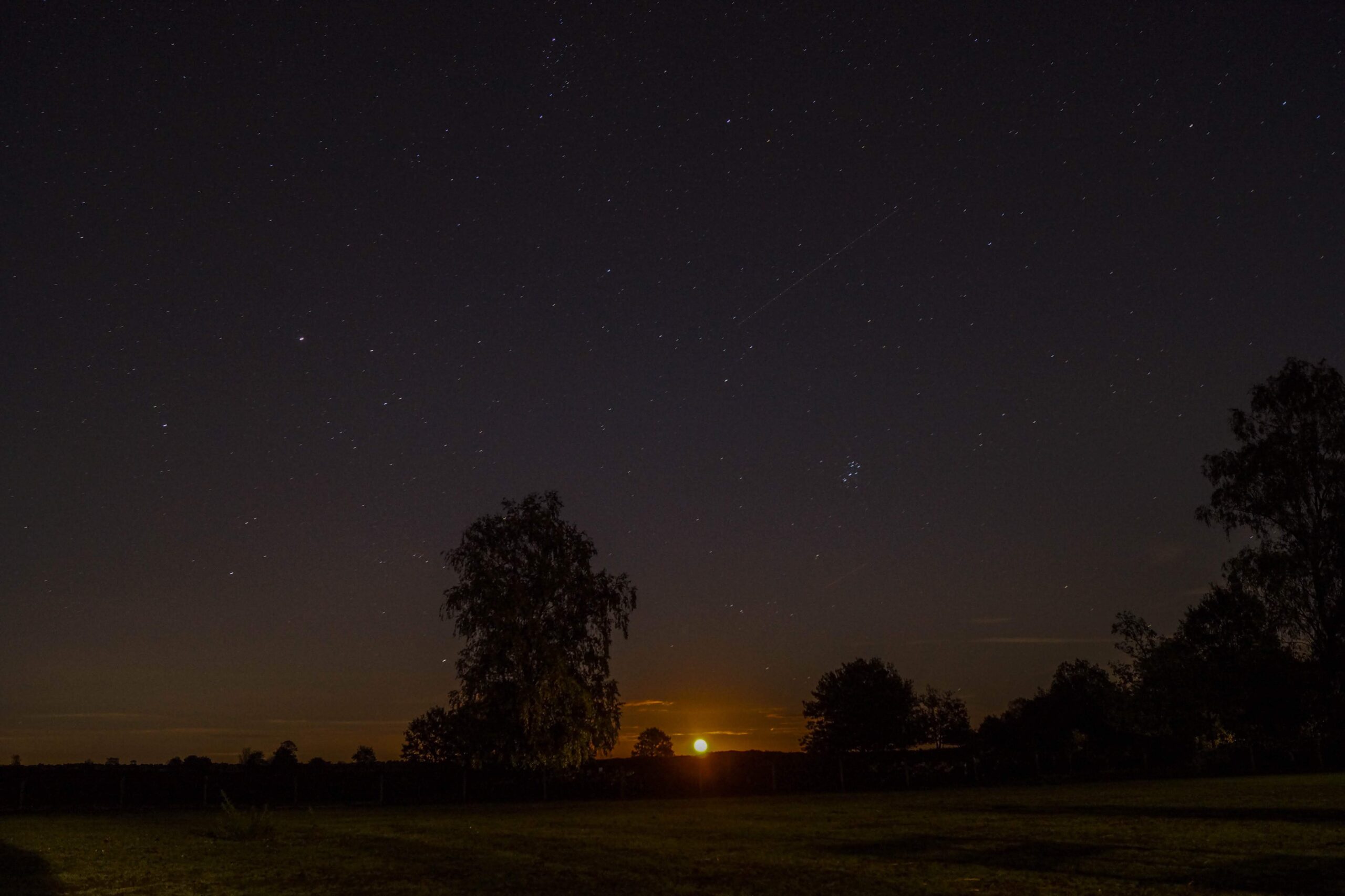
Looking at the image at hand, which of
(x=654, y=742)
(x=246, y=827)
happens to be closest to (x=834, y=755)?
(x=246, y=827)

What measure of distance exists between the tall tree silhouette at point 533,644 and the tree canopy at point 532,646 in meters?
0.04

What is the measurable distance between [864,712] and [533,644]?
5169 centimetres

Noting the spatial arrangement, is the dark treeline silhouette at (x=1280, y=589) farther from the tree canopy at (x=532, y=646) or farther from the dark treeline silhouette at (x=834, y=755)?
the tree canopy at (x=532, y=646)

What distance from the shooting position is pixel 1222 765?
48.6m

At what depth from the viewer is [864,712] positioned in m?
85.9

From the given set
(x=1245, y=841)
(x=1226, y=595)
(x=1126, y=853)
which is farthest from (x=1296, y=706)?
(x=1126, y=853)

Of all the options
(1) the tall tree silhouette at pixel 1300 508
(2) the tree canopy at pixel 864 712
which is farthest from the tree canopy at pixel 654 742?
(1) the tall tree silhouette at pixel 1300 508

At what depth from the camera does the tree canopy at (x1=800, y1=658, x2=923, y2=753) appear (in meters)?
85.4

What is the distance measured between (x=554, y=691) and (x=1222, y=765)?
34197mm

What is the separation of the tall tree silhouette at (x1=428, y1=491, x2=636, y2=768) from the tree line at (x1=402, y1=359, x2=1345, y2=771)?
0.23 feet

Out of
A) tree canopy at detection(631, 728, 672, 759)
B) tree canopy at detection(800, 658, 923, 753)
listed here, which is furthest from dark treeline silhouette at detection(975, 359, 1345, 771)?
tree canopy at detection(631, 728, 672, 759)

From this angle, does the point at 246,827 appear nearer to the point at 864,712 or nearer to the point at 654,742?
the point at 864,712

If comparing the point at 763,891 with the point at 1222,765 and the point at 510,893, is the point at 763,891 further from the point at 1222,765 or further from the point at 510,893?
the point at 1222,765

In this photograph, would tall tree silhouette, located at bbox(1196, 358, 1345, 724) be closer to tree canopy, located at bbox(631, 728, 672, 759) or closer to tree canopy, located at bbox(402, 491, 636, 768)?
tree canopy, located at bbox(402, 491, 636, 768)
